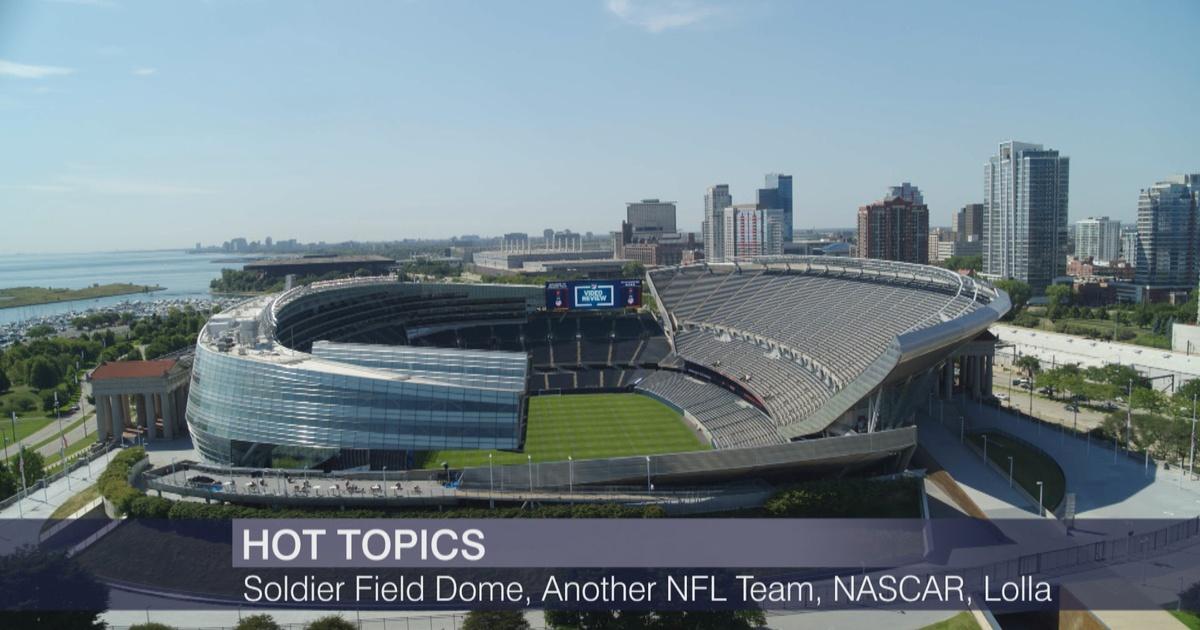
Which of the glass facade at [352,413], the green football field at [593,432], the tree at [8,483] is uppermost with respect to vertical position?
the glass facade at [352,413]

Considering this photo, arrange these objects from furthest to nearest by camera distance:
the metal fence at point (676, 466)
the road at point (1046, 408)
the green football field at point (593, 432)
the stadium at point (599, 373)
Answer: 1. the road at point (1046, 408)
2. the green football field at point (593, 432)
3. the stadium at point (599, 373)
4. the metal fence at point (676, 466)

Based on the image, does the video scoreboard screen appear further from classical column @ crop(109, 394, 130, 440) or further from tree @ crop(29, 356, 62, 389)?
tree @ crop(29, 356, 62, 389)

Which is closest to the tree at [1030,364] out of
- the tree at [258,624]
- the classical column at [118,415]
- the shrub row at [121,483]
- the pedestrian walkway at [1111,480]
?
the pedestrian walkway at [1111,480]

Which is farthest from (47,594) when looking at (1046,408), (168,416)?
(1046,408)

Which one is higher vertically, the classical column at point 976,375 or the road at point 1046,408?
the classical column at point 976,375

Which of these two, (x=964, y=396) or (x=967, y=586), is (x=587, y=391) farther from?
(x=967, y=586)

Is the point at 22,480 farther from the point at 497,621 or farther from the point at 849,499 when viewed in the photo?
the point at 849,499

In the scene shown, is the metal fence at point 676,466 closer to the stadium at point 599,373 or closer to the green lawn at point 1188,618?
the stadium at point 599,373
